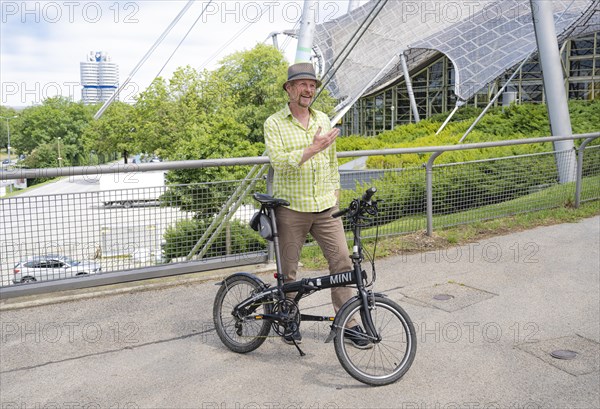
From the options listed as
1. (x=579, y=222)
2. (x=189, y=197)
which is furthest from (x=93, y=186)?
(x=579, y=222)

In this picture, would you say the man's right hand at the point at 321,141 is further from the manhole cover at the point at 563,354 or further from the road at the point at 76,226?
the road at the point at 76,226

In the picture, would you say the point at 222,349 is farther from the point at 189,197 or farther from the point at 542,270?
the point at 542,270

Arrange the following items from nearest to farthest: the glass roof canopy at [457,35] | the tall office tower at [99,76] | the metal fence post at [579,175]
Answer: the metal fence post at [579,175]
the glass roof canopy at [457,35]
the tall office tower at [99,76]

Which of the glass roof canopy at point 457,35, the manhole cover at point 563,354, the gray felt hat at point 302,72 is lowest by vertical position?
the manhole cover at point 563,354

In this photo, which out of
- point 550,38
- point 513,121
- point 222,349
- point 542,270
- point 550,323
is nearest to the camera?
point 222,349

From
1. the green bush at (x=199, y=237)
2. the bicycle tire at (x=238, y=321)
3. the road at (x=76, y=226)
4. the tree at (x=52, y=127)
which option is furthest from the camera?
the tree at (x=52, y=127)

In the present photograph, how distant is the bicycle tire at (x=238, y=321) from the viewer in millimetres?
4910

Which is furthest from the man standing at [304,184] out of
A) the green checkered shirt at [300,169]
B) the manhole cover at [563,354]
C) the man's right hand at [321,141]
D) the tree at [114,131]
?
the tree at [114,131]

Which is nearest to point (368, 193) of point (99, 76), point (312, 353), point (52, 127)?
point (312, 353)

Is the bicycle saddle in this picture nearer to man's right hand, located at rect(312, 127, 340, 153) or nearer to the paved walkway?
man's right hand, located at rect(312, 127, 340, 153)

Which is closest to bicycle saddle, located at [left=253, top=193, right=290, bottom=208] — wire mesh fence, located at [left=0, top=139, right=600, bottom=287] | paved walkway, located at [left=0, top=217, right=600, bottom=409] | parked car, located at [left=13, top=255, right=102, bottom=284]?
wire mesh fence, located at [left=0, top=139, right=600, bottom=287]

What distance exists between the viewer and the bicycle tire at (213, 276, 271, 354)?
193 inches

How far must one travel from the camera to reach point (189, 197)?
6.70 m

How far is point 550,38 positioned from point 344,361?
1039cm
